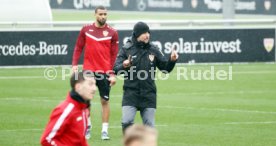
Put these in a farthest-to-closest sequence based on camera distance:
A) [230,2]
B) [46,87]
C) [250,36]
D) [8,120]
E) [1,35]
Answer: [230,2] < [250,36] < [1,35] < [46,87] < [8,120]

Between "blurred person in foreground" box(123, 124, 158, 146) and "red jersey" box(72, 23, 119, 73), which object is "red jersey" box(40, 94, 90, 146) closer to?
"blurred person in foreground" box(123, 124, 158, 146)

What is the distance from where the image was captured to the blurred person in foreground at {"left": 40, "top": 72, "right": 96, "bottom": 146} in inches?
368

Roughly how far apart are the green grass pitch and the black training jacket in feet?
6.43

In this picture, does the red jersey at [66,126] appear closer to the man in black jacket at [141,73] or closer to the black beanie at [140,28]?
the black beanie at [140,28]

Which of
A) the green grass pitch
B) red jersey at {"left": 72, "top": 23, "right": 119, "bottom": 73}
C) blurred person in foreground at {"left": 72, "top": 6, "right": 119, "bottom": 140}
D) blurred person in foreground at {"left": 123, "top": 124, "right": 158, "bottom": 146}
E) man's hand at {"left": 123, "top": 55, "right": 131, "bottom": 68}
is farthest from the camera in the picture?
red jersey at {"left": 72, "top": 23, "right": 119, "bottom": 73}


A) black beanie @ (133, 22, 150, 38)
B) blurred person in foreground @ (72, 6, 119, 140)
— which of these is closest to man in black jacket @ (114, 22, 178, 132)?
black beanie @ (133, 22, 150, 38)

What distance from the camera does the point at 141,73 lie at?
13.6m

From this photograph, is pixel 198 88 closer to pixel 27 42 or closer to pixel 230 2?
pixel 27 42

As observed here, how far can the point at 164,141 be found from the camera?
1585 cm

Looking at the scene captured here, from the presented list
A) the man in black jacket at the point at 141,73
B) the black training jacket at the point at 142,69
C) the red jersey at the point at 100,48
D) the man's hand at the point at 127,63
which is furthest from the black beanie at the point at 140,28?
the red jersey at the point at 100,48

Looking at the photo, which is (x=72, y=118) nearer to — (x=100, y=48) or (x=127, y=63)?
(x=127, y=63)

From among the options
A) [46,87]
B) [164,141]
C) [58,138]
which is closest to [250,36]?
[46,87]

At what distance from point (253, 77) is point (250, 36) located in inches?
173

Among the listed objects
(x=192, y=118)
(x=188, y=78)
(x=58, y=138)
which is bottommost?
(x=188, y=78)
